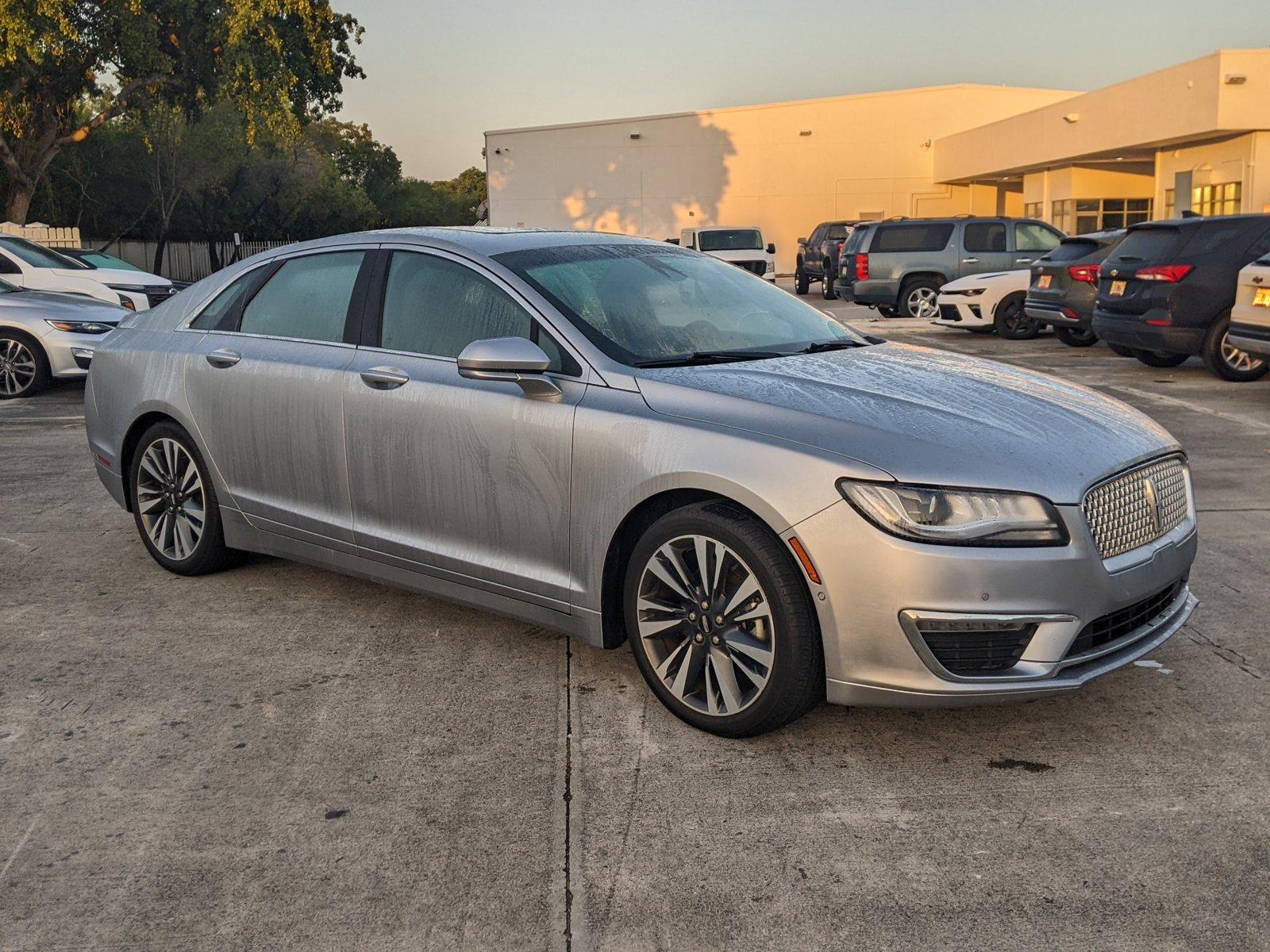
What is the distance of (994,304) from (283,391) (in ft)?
50.6

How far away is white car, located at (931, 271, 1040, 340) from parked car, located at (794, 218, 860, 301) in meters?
10.3

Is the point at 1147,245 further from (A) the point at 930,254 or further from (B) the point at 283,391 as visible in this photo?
(B) the point at 283,391

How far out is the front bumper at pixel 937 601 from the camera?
11.7ft

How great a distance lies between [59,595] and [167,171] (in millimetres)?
46186

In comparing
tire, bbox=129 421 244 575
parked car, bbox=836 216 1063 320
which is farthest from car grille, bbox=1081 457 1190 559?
parked car, bbox=836 216 1063 320

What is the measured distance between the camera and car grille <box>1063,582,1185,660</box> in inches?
147

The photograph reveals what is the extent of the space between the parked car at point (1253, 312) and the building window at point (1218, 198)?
18.5 meters

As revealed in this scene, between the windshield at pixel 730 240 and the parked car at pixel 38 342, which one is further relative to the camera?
the windshield at pixel 730 240

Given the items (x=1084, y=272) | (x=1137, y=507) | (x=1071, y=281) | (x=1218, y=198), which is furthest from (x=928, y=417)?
(x=1218, y=198)

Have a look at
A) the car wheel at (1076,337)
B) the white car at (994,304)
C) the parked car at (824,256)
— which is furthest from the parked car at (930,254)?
the parked car at (824,256)

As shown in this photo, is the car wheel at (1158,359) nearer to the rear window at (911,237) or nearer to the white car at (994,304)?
the white car at (994,304)

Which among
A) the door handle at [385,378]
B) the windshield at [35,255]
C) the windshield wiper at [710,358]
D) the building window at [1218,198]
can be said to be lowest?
the door handle at [385,378]

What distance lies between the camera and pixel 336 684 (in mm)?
4582

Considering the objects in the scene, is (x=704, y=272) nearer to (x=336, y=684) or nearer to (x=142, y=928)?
(x=336, y=684)
